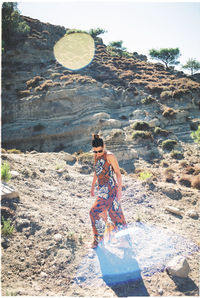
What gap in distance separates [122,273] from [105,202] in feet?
4.66

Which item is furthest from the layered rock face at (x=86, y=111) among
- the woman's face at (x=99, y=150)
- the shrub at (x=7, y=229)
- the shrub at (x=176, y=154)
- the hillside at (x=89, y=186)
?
the shrub at (x=7, y=229)

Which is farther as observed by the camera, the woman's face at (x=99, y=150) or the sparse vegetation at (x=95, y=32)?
the sparse vegetation at (x=95, y=32)

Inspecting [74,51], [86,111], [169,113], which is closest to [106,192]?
[86,111]

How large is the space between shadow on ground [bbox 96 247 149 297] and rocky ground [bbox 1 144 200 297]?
0.06 ft

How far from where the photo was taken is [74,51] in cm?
3909

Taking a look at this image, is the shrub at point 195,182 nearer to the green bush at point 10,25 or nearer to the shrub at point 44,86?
the shrub at point 44,86

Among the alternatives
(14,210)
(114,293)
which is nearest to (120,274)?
(114,293)

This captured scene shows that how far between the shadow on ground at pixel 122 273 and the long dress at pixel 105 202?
50cm

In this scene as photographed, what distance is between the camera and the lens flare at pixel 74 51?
36.1 m

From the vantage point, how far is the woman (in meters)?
4.24

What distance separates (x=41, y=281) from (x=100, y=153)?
109 inches

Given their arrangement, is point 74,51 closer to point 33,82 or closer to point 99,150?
point 33,82

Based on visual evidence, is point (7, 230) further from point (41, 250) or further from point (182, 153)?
point (182, 153)

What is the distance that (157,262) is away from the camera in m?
4.32
